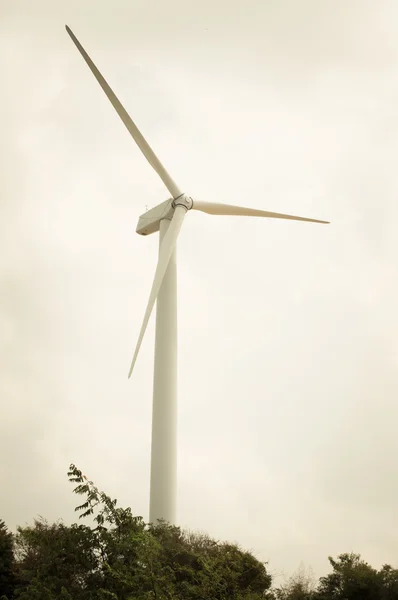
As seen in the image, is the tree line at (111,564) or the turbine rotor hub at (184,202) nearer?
Result: the tree line at (111,564)

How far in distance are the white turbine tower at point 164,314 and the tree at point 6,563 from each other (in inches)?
425

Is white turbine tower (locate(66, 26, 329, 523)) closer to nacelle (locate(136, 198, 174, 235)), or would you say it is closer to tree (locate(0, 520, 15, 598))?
nacelle (locate(136, 198, 174, 235))

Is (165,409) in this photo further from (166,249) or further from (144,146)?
(144,146)

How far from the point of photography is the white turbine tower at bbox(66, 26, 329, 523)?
112 feet

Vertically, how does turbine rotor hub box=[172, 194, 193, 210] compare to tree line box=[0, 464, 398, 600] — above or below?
above

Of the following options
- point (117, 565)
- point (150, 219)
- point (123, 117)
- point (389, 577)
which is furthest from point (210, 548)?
point (123, 117)

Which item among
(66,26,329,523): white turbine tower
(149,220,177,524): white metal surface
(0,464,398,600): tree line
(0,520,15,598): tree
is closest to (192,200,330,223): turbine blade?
(66,26,329,523): white turbine tower

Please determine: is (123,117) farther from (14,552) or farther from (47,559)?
(14,552)

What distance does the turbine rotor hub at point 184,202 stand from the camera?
4047cm

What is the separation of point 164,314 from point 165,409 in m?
6.39

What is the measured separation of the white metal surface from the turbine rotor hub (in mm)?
3125

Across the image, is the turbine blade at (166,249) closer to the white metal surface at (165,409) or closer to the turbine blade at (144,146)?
the turbine blade at (144,146)

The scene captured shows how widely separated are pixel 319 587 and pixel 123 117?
113 ft

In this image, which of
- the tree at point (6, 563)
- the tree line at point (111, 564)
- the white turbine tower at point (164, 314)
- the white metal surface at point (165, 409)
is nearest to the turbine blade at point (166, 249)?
the white turbine tower at point (164, 314)
